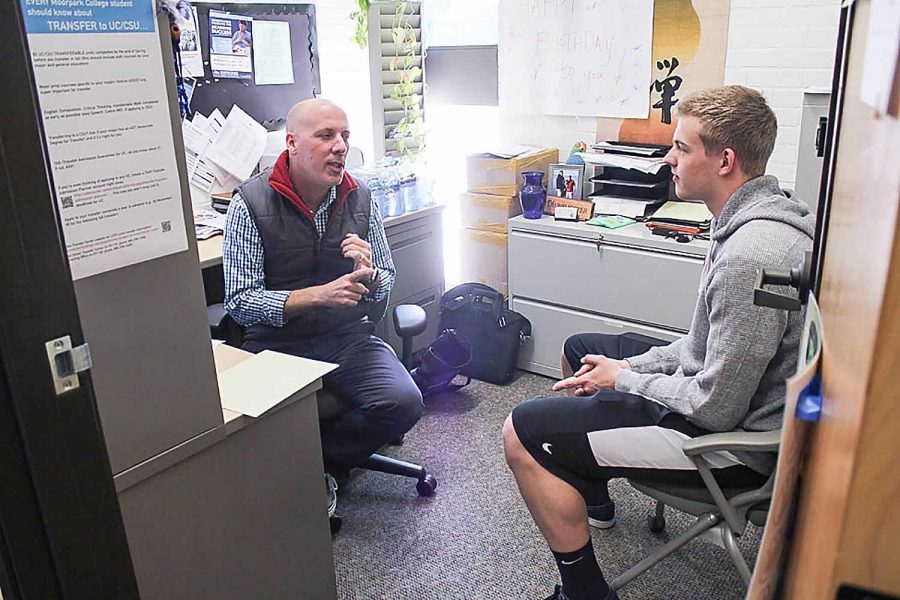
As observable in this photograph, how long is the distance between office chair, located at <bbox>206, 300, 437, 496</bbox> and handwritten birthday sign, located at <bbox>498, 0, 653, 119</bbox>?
1380 mm

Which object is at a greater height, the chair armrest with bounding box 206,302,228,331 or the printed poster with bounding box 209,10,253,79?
the printed poster with bounding box 209,10,253,79

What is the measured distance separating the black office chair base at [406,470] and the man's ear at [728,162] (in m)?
1.36

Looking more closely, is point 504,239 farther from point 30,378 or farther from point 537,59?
point 30,378

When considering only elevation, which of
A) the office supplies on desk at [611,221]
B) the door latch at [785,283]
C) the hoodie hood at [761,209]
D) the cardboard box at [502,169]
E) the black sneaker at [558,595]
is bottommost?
the black sneaker at [558,595]

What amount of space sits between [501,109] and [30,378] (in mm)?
2918

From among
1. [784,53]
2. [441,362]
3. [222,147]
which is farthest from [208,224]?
[784,53]

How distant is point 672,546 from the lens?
5.85 feet

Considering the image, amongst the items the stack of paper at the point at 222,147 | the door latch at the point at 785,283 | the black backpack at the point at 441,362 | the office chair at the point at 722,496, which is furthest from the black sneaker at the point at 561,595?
the stack of paper at the point at 222,147

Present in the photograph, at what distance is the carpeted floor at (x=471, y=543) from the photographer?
6.55ft

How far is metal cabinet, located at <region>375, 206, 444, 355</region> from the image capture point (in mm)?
3039

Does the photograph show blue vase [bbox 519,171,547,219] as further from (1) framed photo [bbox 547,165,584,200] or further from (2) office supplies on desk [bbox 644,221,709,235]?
(2) office supplies on desk [bbox 644,221,709,235]

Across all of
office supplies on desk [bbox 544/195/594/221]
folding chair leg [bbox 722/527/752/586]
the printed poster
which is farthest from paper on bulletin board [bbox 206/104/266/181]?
folding chair leg [bbox 722/527/752/586]

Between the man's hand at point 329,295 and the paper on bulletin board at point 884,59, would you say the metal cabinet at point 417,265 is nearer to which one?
the man's hand at point 329,295

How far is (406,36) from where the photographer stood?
3.33 meters
